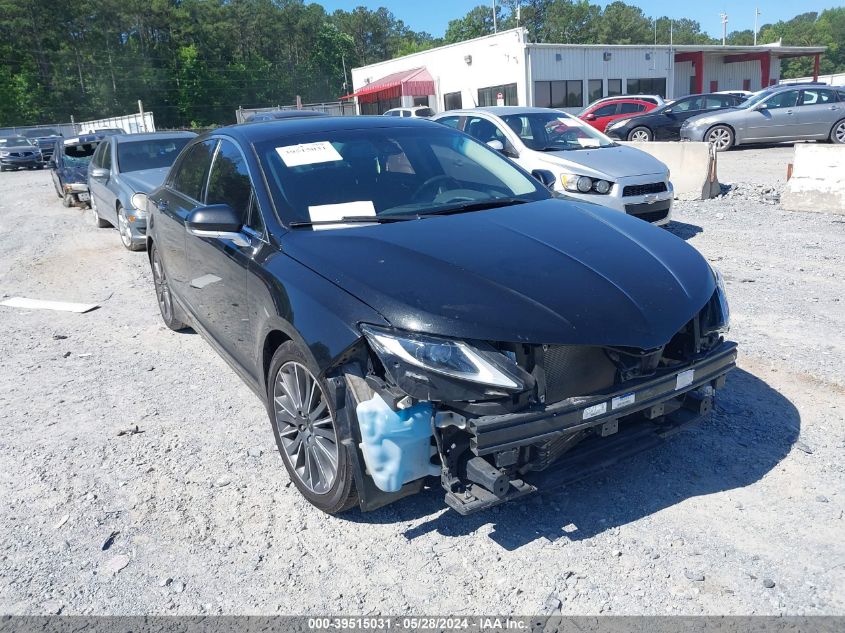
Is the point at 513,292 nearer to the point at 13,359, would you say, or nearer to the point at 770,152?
the point at 13,359

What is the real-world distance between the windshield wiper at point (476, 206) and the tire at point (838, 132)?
16.6 meters

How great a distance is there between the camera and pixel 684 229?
9.45 meters

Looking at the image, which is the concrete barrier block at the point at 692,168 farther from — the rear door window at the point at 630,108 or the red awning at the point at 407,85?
the red awning at the point at 407,85

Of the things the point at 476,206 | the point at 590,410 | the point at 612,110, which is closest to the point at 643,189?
the point at 476,206

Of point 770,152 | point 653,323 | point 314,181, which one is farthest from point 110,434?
point 770,152

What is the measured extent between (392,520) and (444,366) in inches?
39.8

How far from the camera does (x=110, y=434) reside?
14.1 feet

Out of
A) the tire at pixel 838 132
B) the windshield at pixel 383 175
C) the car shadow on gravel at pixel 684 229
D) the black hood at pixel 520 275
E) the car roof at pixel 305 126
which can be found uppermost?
the car roof at pixel 305 126

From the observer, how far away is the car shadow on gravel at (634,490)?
3129 mm

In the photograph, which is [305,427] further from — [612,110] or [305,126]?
[612,110]

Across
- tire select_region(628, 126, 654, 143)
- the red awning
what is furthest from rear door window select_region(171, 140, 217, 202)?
the red awning

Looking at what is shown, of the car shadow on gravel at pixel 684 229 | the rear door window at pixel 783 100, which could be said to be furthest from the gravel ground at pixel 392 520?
the rear door window at pixel 783 100

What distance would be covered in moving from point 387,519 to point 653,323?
1.50 m

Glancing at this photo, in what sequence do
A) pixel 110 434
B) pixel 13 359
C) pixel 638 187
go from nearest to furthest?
pixel 110 434, pixel 13 359, pixel 638 187
